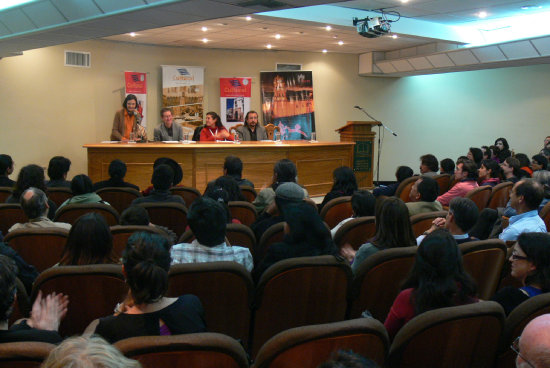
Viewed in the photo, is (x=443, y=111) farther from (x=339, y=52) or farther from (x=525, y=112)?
(x=339, y=52)

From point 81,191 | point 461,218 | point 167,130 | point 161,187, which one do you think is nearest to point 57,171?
point 81,191

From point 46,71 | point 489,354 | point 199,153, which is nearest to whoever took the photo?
point 489,354

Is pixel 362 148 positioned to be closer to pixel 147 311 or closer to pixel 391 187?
pixel 391 187

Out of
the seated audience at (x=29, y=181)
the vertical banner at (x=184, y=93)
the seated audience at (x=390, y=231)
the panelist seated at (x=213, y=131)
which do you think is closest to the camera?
the seated audience at (x=390, y=231)

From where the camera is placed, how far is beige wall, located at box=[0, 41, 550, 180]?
9234 millimetres

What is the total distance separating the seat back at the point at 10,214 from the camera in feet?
12.5

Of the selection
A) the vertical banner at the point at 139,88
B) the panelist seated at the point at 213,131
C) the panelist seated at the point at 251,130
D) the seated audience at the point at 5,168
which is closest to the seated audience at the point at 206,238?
the seated audience at the point at 5,168

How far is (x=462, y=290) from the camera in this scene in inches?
82.2

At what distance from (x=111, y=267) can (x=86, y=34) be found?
5.60 metres

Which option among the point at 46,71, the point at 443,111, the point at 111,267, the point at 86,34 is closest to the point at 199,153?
the point at 86,34

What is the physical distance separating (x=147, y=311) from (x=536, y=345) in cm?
124

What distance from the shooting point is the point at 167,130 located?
8891mm

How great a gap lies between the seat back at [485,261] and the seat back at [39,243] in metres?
2.26

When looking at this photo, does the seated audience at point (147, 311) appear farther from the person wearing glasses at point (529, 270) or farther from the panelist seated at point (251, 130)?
the panelist seated at point (251, 130)
